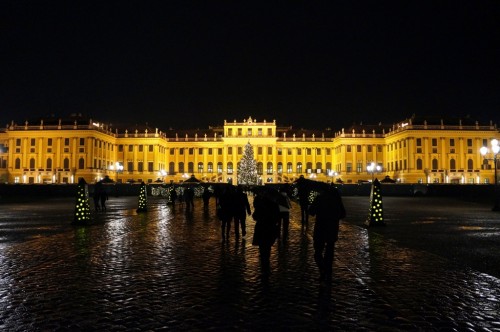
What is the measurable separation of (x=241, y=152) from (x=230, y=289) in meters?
94.3

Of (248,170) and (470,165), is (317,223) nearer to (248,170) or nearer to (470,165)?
(248,170)

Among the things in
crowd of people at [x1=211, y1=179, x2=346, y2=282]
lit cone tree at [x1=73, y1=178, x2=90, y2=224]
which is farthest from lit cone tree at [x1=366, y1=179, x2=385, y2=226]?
lit cone tree at [x1=73, y1=178, x2=90, y2=224]

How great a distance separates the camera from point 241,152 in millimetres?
101688

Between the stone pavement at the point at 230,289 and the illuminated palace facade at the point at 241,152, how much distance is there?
70.4m

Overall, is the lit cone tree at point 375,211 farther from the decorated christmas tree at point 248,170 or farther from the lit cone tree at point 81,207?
the decorated christmas tree at point 248,170

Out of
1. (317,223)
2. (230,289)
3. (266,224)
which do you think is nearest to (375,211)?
(266,224)

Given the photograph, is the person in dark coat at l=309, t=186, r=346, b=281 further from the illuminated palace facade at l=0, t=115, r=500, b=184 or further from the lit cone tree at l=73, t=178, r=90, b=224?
the illuminated palace facade at l=0, t=115, r=500, b=184

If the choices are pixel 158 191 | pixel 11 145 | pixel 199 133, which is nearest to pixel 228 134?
pixel 199 133

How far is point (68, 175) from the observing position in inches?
3430

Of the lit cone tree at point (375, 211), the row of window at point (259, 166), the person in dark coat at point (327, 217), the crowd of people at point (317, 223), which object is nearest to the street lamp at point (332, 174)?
the row of window at point (259, 166)

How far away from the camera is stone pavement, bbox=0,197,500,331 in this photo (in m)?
5.86

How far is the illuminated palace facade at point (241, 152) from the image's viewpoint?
283ft

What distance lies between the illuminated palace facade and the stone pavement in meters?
70.4

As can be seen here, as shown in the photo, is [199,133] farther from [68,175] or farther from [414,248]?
[414,248]
